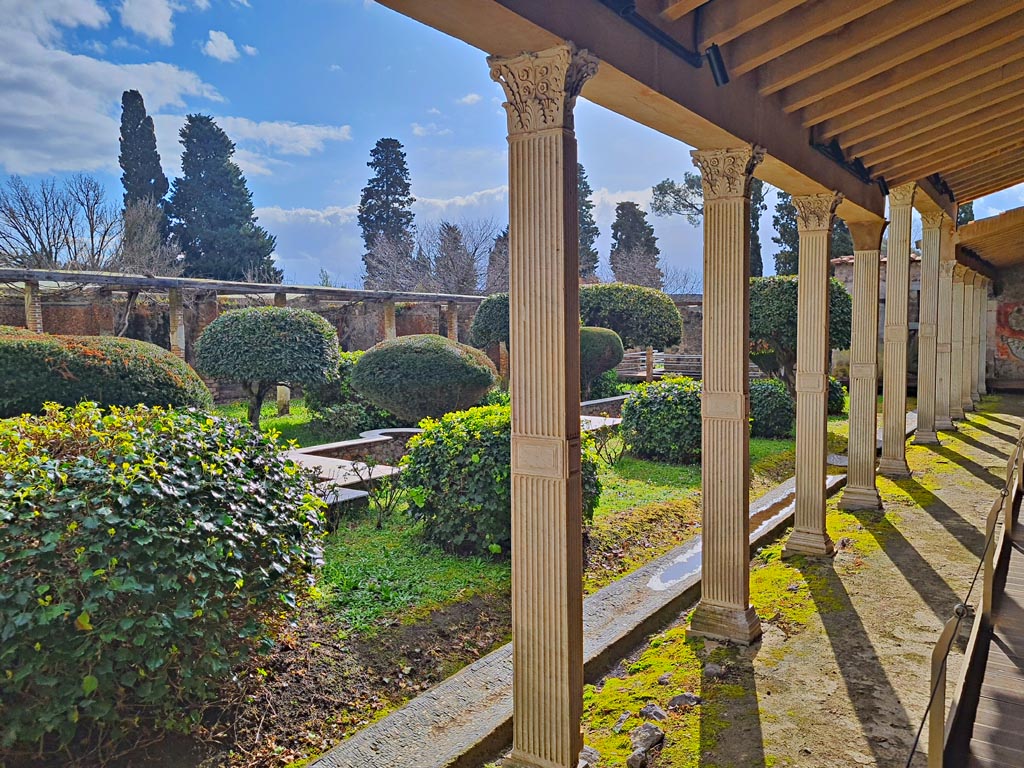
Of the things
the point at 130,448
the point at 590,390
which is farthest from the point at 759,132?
the point at 590,390

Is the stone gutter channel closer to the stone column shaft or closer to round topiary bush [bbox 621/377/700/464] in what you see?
round topiary bush [bbox 621/377/700/464]

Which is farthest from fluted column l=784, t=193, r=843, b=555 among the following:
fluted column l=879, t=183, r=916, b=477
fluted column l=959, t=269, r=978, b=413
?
fluted column l=959, t=269, r=978, b=413

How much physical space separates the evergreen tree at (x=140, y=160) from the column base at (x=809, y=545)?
2487 centimetres

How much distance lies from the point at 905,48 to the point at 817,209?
1.79 meters

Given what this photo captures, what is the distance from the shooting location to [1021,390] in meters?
17.5

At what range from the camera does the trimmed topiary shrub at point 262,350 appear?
33.8 feet

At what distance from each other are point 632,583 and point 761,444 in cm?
569

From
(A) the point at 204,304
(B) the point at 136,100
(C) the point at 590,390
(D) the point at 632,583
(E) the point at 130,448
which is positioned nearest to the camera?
(E) the point at 130,448

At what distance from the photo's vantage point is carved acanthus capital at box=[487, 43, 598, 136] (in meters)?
2.48

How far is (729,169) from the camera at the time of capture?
12.8 feet

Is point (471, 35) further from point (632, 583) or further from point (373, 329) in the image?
point (373, 329)

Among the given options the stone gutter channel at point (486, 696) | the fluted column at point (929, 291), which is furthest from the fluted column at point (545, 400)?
the fluted column at point (929, 291)

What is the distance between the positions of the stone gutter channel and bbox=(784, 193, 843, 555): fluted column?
113 centimetres

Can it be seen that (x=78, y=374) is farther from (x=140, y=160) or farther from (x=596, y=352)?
(x=140, y=160)
